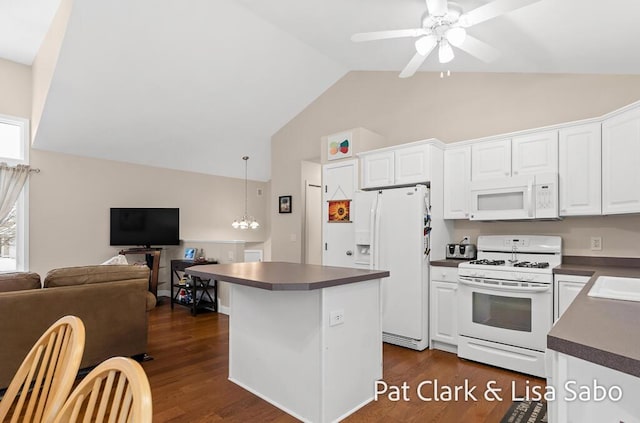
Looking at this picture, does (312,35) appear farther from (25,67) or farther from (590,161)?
(25,67)

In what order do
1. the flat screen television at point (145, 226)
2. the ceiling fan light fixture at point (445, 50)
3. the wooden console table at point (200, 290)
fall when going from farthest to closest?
the flat screen television at point (145, 226), the wooden console table at point (200, 290), the ceiling fan light fixture at point (445, 50)

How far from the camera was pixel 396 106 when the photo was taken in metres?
4.69

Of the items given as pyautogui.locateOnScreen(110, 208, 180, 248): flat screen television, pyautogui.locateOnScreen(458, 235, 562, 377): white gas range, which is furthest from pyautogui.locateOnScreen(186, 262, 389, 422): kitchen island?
pyautogui.locateOnScreen(110, 208, 180, 248): flat screen television

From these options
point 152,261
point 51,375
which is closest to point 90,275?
point 51,375

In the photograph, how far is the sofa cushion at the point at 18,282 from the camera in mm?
2754

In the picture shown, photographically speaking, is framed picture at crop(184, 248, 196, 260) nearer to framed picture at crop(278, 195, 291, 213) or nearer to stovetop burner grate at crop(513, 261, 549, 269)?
framed picture at crop(278, 195, 291, 213)

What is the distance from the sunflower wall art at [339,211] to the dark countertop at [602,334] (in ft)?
9.82

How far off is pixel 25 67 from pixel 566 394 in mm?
6826

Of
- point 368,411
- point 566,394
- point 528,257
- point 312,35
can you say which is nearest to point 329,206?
point 312,35

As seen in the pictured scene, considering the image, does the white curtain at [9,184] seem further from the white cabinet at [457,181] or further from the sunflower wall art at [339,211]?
the white cabinet at [457,181]

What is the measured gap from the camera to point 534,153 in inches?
131

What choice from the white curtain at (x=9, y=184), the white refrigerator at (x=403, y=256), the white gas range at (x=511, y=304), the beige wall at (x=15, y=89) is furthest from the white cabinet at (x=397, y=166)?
the beige wall at (x=15, y=89)

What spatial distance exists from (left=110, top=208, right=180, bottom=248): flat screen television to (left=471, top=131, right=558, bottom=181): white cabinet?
16.1 feet

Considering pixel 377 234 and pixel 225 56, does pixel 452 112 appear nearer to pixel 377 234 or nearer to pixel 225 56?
pixel 377 234
